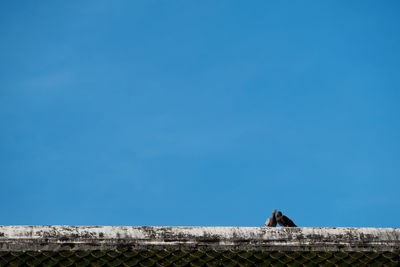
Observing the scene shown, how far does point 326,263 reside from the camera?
410 inches

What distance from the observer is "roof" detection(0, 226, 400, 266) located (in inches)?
407

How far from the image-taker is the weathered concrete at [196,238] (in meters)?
10.7

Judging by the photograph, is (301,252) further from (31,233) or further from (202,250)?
(31,233)

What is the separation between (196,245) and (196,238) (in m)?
0.14

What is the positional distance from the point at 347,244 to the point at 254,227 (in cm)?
164

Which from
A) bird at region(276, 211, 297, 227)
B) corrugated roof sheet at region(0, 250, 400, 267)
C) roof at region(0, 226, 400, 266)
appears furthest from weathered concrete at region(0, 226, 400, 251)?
bird at region(276, 211, 297, 227)

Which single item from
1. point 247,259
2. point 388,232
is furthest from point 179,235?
point 388,232

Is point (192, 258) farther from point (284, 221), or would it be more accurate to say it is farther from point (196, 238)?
point (284, 221)

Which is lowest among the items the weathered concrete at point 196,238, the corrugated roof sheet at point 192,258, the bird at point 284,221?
the corrugated roof sheet at point 192,258

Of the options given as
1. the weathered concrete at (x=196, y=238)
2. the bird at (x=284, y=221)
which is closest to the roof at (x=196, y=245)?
the weathered concrete at (x=196, y=238)

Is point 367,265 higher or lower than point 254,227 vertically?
lower

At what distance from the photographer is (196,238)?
11.0 meters

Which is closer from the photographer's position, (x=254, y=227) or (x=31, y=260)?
(x=31, y=260)

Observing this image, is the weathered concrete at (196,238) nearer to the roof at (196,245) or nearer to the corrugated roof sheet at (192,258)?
the roof at (196,245)
